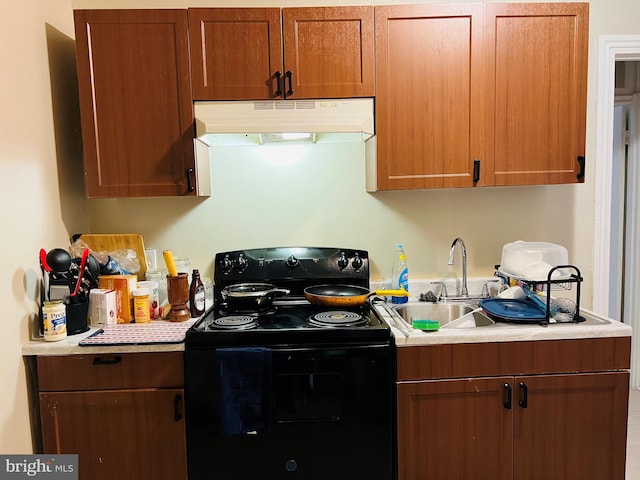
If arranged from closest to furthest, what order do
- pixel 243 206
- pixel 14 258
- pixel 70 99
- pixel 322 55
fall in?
pixel 14 258 < pixel 322 55 < pixel 70 99 < pixel 243 206

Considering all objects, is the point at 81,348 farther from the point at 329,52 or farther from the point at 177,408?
the point at 329,52

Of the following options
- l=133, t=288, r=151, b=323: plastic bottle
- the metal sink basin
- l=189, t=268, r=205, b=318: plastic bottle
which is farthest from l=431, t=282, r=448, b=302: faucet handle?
l=133, t=288, r=151, b=323: plastic bottle

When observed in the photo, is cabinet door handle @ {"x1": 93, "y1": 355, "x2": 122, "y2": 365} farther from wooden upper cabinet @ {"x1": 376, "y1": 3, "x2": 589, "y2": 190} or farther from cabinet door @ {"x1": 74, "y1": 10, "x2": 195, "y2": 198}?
wooden upper cabinet @ {"x1": 376, "y1": 3, "x2": 589, "y2": 190}

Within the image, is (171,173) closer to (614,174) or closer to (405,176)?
(405,176)

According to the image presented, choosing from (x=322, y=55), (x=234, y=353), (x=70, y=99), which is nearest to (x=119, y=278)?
(x=234, y=353)

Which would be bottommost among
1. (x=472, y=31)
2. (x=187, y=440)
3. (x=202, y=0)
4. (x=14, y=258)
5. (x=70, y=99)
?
(x=187, y=440)

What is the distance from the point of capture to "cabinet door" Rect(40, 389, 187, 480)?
5.67 feet

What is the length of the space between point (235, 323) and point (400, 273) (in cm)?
88

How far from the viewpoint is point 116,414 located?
1738 mm

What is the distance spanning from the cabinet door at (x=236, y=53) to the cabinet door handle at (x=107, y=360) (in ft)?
3.63

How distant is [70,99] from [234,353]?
4.85 ft

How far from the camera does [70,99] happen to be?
2172 millimetres

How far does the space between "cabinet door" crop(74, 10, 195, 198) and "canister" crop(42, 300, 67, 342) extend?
53cm

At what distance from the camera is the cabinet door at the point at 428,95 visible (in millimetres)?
1959
